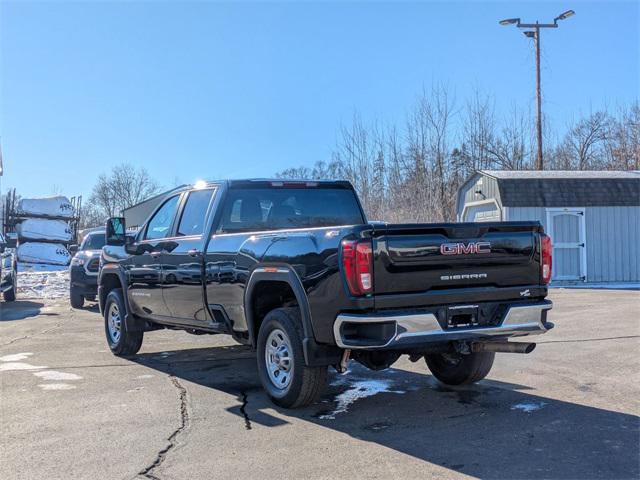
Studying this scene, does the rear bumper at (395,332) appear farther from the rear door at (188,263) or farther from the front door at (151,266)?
the front door at (151,266)

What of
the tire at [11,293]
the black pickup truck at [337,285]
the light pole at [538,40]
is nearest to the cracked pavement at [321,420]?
the black pickup truck at [337,285]

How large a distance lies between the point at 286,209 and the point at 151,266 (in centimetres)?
185

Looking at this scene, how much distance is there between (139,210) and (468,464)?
31.0 m

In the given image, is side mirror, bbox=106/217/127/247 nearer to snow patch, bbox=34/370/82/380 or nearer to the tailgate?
snow patch, bbox=34/370/82/380

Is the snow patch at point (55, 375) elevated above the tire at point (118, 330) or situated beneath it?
situated beneath

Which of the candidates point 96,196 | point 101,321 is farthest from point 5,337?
point 96,196

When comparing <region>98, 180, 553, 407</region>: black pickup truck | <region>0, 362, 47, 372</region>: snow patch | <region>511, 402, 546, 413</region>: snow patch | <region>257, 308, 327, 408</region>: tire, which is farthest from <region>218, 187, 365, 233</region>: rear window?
<region>0, 362, 47, 372</region>: snow patch

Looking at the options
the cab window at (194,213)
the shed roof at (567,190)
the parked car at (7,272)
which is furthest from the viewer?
the shed roof at (567,190)

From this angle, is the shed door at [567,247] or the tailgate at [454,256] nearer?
the tailgate at [454,256]

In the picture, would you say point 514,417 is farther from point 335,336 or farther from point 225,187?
point 225,187

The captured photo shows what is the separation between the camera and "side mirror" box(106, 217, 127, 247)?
8109mm

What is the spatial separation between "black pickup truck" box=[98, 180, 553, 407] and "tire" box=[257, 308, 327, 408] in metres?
0.01

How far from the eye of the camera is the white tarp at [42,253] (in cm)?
2780

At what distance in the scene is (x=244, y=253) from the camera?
5848mm
